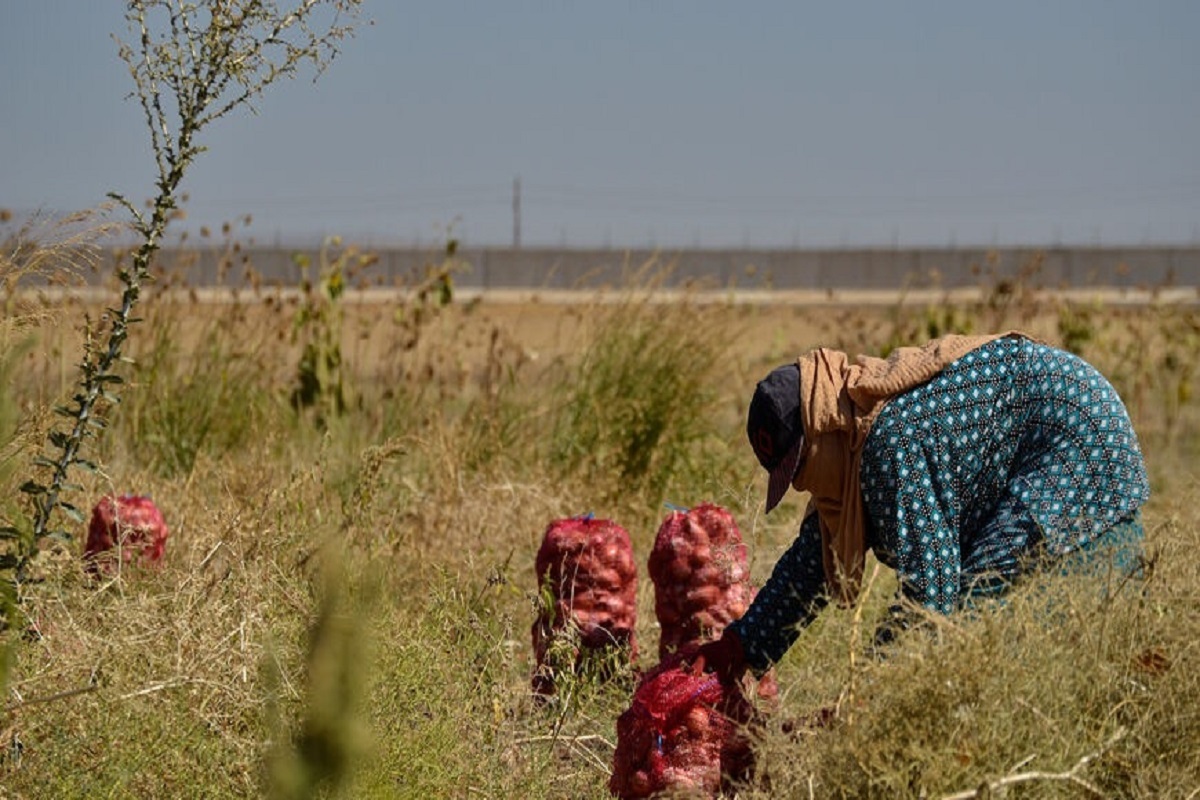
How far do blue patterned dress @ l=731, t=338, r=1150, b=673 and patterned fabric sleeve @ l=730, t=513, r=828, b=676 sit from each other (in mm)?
44

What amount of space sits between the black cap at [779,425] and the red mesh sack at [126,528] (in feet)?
6.02

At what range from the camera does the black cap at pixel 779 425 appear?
3.54m

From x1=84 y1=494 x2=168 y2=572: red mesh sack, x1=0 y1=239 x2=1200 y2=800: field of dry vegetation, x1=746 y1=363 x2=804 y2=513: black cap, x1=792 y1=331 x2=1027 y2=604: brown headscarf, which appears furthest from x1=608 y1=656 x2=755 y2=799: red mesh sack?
x1=84 y1=494 x2=168 y2=572: red mesh sack

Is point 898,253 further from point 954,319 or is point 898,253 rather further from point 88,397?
point 88,397

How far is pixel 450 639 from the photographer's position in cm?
402

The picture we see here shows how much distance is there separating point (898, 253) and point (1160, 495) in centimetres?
4795

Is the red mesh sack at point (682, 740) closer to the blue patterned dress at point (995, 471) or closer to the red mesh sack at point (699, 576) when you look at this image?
the blue patterned dress at point (995, 471)

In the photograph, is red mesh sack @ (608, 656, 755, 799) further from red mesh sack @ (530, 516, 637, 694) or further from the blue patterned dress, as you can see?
red mesh sack @ (530, 516, 637, 694)

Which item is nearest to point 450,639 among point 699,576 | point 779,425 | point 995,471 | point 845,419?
point 699,576

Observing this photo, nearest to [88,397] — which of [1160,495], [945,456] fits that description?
[945,456]

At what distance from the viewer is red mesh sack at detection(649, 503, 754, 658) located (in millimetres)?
4320

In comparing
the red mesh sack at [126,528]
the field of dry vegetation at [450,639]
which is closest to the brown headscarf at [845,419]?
the field of dry vegetation at [450,639]

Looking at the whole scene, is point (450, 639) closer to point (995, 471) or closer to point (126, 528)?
point (126, 528)

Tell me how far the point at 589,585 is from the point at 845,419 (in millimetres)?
1198
